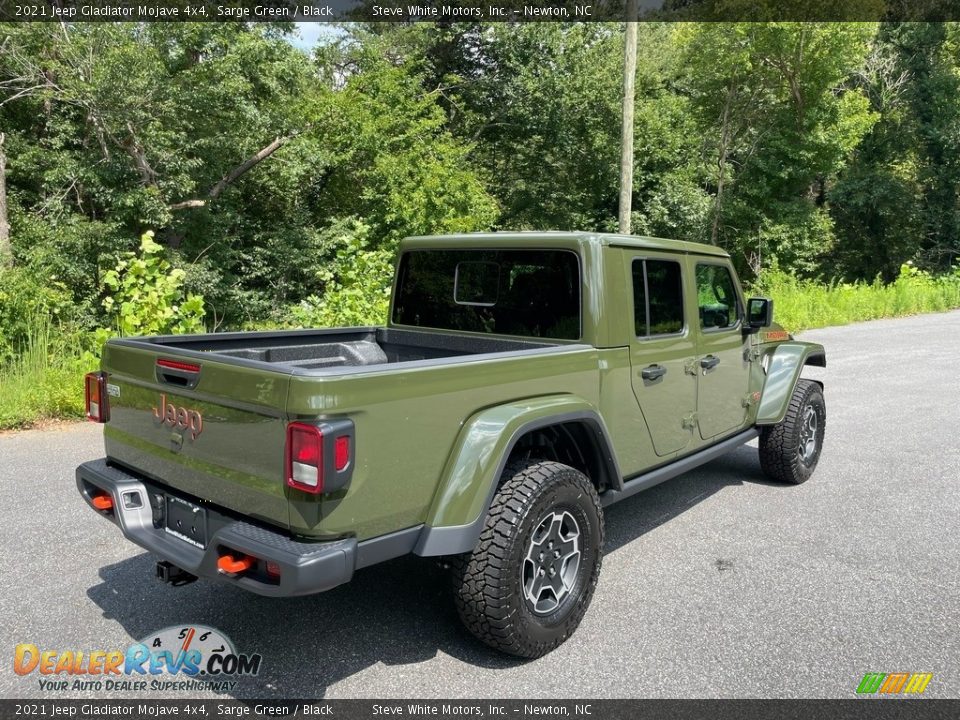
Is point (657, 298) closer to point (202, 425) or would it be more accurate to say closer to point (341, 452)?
point (341, 452)

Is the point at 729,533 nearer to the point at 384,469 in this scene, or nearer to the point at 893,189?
the point at 384,469

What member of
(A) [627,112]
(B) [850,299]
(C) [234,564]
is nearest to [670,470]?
(C) [234,564]

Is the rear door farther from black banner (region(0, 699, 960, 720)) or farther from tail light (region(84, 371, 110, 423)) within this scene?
tail light (region(84, 371, 110, 423))

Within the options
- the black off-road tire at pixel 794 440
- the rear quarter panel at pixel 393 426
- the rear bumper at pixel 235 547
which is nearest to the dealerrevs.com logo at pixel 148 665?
the rear bumper at pixel 235 547

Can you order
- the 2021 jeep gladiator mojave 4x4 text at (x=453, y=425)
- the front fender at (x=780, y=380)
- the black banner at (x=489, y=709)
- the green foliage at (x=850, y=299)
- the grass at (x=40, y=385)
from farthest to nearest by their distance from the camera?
the green foliage at (x=850, y=299), the grass at (x=40, y=385), the front fender at (x=780, y=380), the black banner at (x=489, y=709), the 2021 jeep gladiator mojave 4x4 text at (x=453, y=425)

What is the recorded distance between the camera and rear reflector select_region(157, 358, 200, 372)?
9.31ft

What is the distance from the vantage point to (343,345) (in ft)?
15.0

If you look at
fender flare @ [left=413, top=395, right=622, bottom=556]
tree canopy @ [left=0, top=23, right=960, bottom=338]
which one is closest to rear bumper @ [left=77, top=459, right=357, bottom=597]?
fender flare @ [left=413, top=395, right=622, bottom=556]

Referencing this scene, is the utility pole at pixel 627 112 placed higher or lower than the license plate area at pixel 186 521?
higher

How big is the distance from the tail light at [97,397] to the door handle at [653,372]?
261 cm

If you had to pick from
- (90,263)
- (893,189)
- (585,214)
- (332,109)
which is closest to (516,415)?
(90,263)

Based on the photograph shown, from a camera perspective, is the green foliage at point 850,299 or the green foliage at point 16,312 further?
the green foliage at point 850,299

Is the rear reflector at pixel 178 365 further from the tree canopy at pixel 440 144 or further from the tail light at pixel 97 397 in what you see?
the tree canopy at pixel 440 144

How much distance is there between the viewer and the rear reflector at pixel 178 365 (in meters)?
2.84
